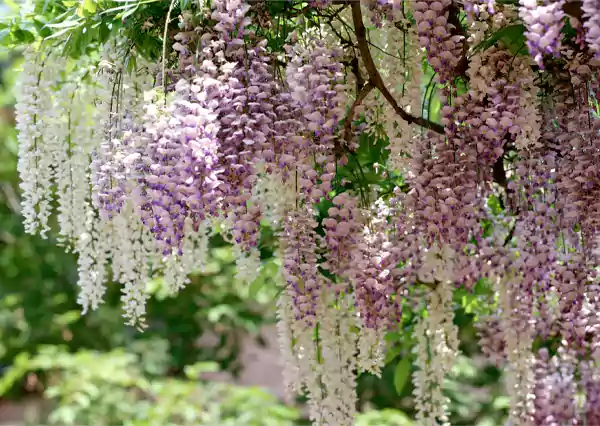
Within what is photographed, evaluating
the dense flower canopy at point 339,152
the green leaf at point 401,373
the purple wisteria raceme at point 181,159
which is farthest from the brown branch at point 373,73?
the green leaf at point 401,373

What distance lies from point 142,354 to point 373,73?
3.56 m

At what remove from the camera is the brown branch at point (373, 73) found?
1750 millimetres

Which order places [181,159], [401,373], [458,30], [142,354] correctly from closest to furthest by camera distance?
[181,159] < [458,30] < [401,373] < [142,354]

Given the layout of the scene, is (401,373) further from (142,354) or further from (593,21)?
(142,354)

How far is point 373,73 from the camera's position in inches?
73.6

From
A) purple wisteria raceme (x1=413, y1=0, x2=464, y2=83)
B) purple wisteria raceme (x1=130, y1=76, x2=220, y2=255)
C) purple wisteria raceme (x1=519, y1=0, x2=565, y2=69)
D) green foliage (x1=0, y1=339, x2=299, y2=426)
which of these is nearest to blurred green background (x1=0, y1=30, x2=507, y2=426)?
green foliage (x1=0, y1=339, x2=299, y2=426)

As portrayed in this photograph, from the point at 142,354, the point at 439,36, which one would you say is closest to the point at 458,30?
the point at 439,36

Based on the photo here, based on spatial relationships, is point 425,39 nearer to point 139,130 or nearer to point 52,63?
point 139,130

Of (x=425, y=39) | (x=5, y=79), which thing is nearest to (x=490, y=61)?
(x=425, y=39)

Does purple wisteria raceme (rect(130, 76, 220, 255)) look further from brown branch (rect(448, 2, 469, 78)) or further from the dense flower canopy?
brown branch (rect(448, 2, 469, 78))

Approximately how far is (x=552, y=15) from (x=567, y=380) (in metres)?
1.79

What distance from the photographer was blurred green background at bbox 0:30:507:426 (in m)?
4.23

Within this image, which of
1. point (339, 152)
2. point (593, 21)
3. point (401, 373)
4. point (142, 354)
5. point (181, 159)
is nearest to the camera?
point (593, 21)

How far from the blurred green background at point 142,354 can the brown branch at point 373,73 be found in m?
2.33
